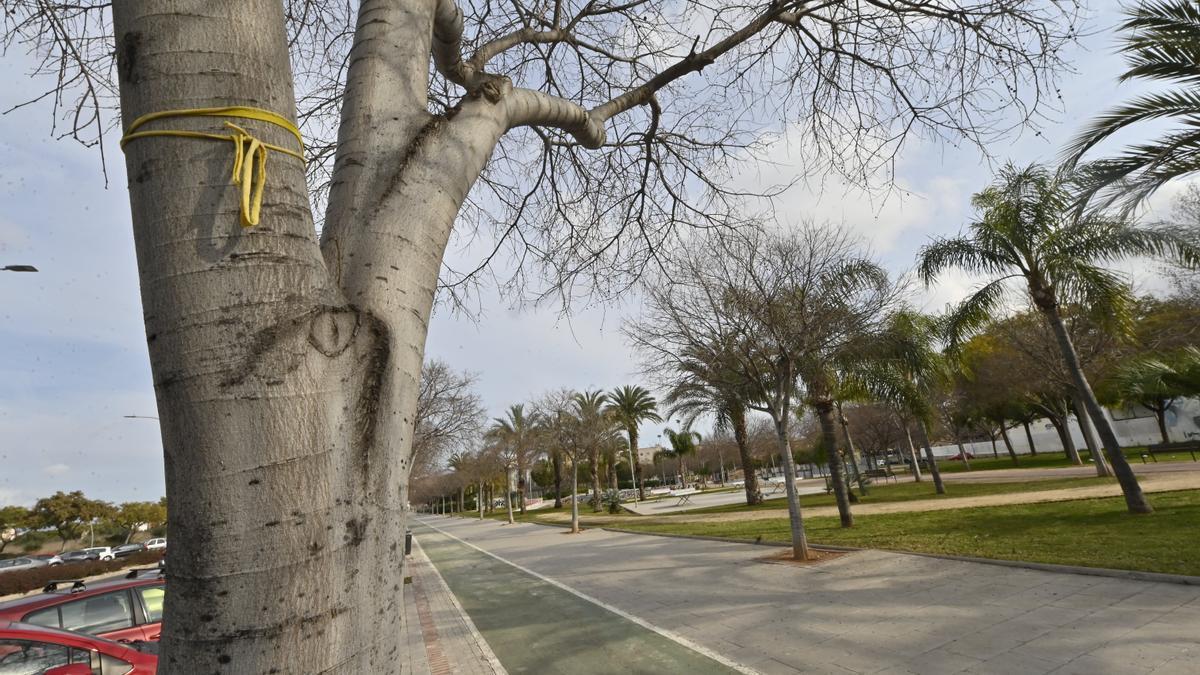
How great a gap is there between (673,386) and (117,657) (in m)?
10.7

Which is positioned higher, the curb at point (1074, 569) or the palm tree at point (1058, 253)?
the palm tree at point (1058, 253)

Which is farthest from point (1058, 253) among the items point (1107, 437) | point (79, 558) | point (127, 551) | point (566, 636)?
point (127, 551)

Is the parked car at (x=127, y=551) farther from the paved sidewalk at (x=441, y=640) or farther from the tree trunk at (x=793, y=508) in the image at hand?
the tree trunk at (x=793, y=508)

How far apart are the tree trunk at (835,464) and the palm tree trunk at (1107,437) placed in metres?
5.36

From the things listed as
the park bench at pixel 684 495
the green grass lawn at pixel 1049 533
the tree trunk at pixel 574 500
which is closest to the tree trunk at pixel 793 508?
the green grass lawn at pixel 1049 533

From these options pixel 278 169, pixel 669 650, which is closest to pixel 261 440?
pixel 278 169

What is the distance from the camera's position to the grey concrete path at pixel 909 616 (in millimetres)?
4715

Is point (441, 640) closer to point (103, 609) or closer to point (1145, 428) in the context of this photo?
point (103, 609)

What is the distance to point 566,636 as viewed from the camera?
23.0 ft

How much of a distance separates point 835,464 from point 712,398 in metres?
5.19

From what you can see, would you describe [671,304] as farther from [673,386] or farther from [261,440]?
[261,440]

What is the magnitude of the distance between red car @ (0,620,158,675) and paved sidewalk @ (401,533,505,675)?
262cm

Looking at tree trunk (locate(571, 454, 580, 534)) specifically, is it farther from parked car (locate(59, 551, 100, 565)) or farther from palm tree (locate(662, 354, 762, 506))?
parked car (locate(59, 551, 100, 565))

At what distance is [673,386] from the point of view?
533 inches
